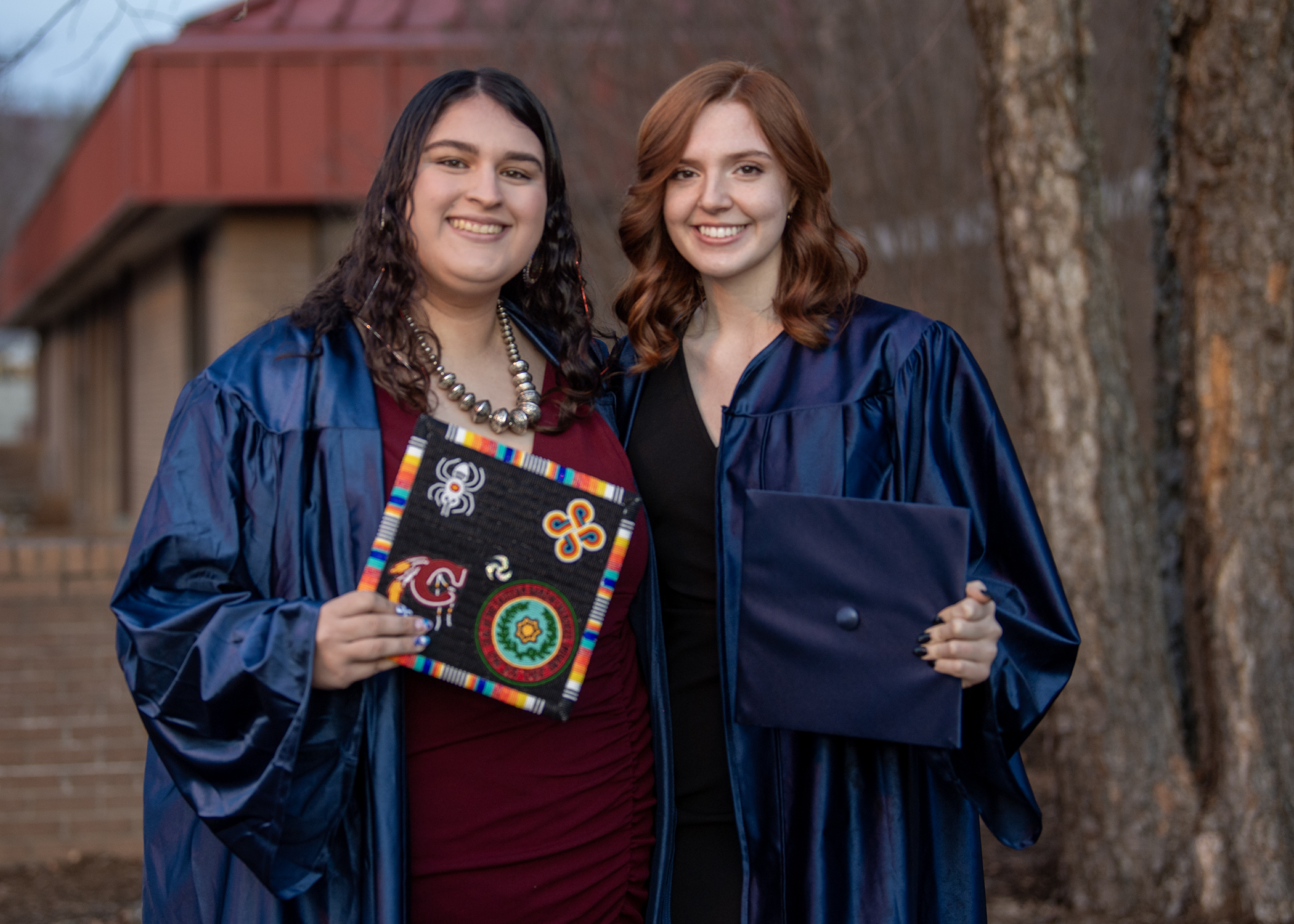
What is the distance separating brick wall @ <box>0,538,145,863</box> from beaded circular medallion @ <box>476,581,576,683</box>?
3.32m

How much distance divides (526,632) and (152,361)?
13.2 metres

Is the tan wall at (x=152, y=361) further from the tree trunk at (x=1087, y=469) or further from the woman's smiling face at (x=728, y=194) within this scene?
the woman's smiling face at (x=728, y=194)

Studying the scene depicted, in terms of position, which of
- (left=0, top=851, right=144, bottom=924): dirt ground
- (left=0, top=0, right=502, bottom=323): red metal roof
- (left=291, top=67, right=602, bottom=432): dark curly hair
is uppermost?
(left=0, top=0, right=502, bottom=323): red metal roof

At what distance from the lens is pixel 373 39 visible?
27.1ft

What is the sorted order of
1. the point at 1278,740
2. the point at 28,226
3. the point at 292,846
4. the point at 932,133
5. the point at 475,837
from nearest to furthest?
the point at 292,846 → the point at 475,837 → the point at 1278,740 → the point at 932,133 → the point at 28,226

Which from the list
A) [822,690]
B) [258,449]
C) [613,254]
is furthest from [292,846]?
[613,254]

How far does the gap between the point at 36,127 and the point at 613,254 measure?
3287 cm

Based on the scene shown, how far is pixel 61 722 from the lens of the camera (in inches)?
183

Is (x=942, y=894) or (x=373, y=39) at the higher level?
(x=373, y=39)

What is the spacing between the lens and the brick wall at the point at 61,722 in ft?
15.1

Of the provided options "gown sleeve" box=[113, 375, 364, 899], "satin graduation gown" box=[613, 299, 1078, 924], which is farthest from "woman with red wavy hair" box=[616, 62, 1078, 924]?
"gown sleeve" box=[113, 375, 364, 899]

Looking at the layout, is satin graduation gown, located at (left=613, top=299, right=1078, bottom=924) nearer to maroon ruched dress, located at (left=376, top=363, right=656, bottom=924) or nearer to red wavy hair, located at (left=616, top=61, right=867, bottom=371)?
maroon ruched dress, located at (left=376, top=363, right=656, bottom=924)

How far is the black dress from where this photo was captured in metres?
2.39

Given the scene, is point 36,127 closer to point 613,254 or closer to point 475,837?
point 613,254
